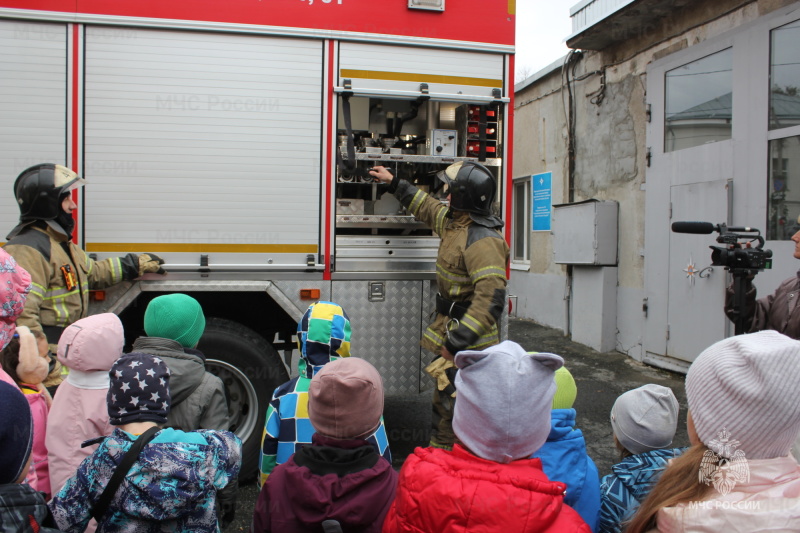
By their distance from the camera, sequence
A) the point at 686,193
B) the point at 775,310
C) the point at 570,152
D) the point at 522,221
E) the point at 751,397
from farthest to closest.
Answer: the point at 522,221, the point at 570,152, the point at 686,193, the point at 775,310, the point at 751,397

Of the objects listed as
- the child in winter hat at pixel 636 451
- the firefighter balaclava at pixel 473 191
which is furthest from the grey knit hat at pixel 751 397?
the firefighter balaclava at pixel 473 191

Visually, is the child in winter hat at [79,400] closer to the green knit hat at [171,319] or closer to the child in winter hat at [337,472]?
the green knit hat at [171,319]

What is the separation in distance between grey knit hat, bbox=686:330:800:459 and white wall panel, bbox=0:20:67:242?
151 inches

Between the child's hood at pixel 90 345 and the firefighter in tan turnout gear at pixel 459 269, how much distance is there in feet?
6.09

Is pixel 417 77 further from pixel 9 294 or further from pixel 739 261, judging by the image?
pixel 9 294

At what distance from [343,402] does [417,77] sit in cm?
285

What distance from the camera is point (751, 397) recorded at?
3.93 feet

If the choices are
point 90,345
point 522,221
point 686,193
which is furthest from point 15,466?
point 522,221

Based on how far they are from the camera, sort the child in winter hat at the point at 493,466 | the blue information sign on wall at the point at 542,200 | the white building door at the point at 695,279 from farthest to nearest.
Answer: the blue information sign on wall at the point at 542,200
the white building door at the point at 695,279
the child in winter hat at the point at 493,466

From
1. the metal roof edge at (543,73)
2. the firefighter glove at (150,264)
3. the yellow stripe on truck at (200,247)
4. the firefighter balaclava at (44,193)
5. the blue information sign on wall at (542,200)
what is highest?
the metal roof edge at (543,73)

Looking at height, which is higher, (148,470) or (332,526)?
(148,470)

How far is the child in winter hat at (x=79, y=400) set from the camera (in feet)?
7.25

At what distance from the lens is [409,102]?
4.43 meters

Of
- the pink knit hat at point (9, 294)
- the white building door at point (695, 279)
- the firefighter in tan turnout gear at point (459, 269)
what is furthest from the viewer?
the white building door at point (695, 279)
